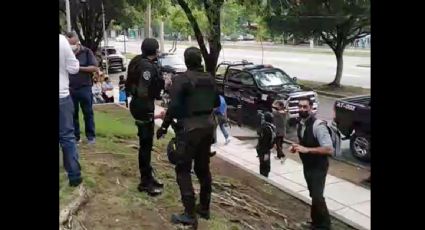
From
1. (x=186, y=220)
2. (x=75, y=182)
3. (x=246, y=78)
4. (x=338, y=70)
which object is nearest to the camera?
(x=186, y=220)

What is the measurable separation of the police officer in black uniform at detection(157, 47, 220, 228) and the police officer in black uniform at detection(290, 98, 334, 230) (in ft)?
2.88

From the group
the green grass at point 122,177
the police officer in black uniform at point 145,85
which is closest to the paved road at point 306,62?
the green grass at point 122,177

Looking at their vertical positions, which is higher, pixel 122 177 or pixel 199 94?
pixel 199 94

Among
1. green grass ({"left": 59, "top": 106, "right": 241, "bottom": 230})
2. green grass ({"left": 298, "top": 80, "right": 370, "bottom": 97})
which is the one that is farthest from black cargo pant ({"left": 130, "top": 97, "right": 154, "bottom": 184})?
green grass ({"left": 298, "top": 80, "right": 370, "bottom": 97})

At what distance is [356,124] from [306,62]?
9.39 metres

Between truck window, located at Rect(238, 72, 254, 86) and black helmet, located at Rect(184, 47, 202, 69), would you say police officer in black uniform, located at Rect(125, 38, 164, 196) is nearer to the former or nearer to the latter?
black helmet, located at Rect(184, 47, 202, 69)

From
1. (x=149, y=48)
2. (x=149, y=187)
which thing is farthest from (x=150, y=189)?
(x=149, y=48)

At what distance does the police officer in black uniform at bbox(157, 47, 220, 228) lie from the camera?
3.60m

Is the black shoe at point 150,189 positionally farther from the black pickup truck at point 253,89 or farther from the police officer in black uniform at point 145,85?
the black pickup truck at point 253,89

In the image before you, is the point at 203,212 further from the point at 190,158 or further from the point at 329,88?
the point at 329,88

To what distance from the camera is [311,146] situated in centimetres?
419
